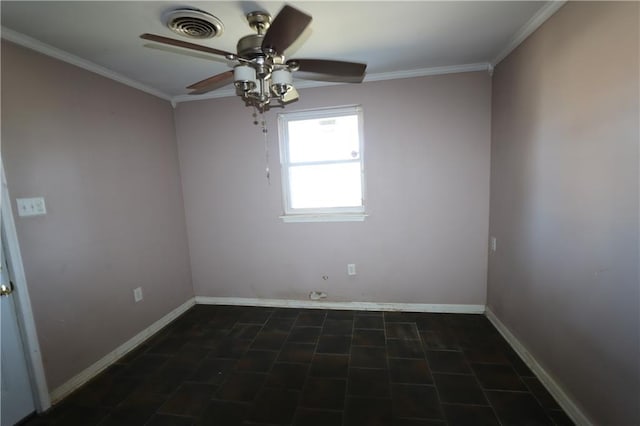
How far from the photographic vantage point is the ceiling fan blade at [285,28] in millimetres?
1061

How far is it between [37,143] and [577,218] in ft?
10.8

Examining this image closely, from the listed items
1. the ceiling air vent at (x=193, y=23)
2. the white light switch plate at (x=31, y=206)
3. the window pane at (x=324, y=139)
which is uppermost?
the ceiling air vent at (x=193, y=23)

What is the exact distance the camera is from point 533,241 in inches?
74.8

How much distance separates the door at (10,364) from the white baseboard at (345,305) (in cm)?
159

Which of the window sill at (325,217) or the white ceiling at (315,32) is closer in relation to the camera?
the white ceiling at (315,32)

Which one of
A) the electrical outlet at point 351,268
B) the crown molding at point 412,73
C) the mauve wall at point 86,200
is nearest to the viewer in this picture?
the mauve wall at point 86,200

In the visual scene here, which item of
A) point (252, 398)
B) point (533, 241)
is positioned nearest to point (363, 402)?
point (252, 398)

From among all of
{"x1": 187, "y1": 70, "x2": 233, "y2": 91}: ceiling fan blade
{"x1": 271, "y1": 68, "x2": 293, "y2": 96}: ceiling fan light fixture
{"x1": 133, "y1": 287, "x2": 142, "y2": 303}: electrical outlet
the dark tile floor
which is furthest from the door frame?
{"x1": 271, "y1": 68, "x2": 293, "y2": 96}: ceiling fan light fixture

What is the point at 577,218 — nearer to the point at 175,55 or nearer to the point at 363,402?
the point at 363,402

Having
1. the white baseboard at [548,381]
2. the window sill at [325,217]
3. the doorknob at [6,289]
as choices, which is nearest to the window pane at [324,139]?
the window sill at [325,217]

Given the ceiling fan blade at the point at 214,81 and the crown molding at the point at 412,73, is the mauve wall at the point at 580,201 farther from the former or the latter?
the ceiling fan blade at the point at 214,81

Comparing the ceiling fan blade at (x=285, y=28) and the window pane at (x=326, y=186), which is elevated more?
the ceiling fan blade at (x=285, y=28)

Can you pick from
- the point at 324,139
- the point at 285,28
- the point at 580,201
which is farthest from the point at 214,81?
the point at 580,201

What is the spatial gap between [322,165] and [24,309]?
2.44 m
